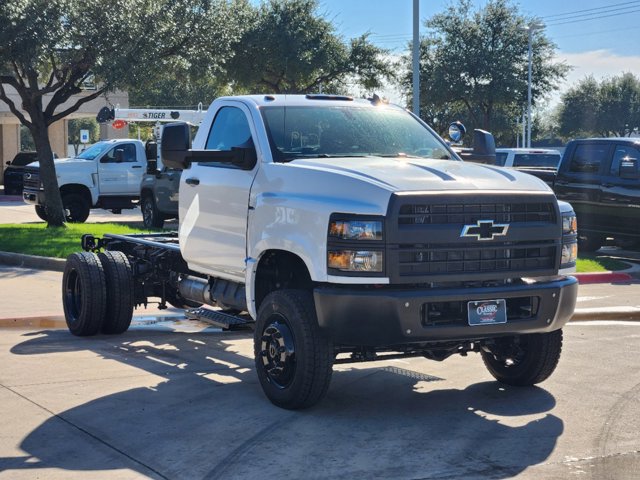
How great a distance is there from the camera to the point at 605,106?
8362 centimetres

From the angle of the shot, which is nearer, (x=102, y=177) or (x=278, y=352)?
(x=278, y=352)

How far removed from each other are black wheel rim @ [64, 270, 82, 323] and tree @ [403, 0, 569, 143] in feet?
125

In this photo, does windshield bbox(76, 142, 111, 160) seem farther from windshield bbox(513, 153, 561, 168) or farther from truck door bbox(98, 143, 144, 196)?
windshield bbox(513, 153, 561, 168)

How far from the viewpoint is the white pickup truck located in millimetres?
26500

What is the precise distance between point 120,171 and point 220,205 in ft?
62.1

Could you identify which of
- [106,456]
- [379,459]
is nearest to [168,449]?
[106,456]

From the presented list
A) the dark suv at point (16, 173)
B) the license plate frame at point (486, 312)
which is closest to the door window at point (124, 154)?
the dark suv at point (16, 173)

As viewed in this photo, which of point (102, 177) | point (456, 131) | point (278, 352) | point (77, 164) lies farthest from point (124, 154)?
point (278, 352)

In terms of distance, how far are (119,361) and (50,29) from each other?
43.1 ft

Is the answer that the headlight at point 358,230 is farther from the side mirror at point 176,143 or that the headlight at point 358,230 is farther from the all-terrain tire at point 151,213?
the all-terrain tire at point 151,213

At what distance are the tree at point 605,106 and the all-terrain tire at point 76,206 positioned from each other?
62.7m

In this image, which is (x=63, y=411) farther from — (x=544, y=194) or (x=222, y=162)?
(x=544, y=194)

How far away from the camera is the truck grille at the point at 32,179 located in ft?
80.4

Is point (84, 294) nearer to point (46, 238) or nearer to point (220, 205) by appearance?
point (220, 205)
